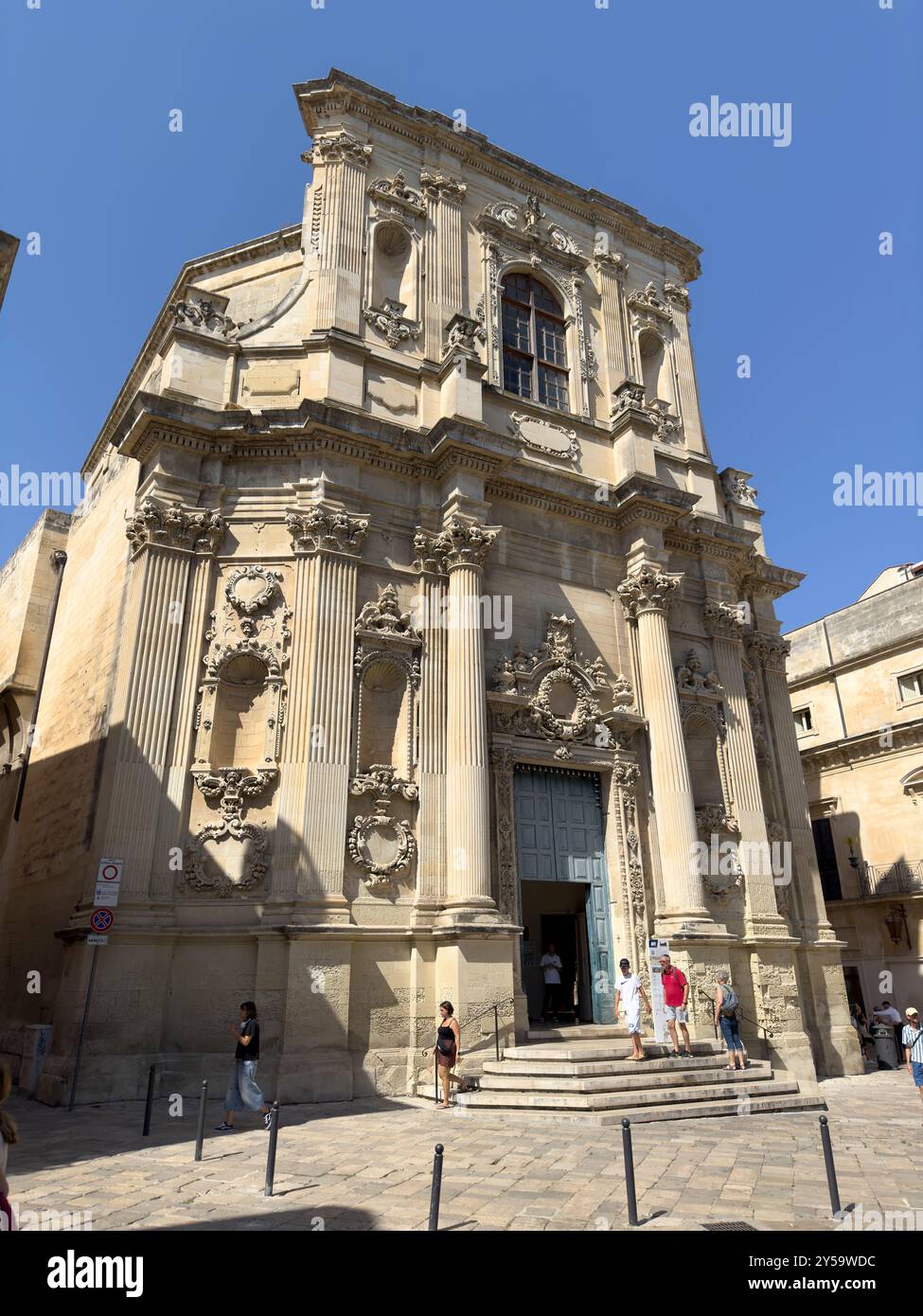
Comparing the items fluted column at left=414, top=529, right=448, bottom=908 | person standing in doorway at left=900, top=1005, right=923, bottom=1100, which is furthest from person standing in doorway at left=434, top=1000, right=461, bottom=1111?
person standing in doorway at left=900, top=1005, right=923, bottom=1100

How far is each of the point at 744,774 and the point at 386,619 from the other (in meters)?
8.49

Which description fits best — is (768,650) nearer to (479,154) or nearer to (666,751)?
(666,751)

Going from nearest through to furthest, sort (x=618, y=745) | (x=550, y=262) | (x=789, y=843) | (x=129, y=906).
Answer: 1. (x=129, y=906)
2. (x=618, y=745)
3. (x=789, y=843)
4. (x=550, y=262)

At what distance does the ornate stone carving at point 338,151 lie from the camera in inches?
695

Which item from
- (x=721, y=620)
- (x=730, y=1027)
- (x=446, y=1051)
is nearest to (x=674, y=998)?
(x=730, y=1027)

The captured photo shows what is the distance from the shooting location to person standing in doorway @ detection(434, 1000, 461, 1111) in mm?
10977

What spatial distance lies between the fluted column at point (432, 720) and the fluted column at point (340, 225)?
4890mm

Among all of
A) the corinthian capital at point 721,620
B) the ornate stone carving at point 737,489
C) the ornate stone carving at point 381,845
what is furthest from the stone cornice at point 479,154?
the ornate stone carving at point 381,845

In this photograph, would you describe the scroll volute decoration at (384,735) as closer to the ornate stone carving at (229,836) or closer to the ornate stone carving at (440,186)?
the ornate stone carving at (229,836)

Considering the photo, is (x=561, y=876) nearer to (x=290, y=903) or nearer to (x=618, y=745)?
(x=618, y=745)

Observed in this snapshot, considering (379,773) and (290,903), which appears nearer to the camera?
(290,903)
